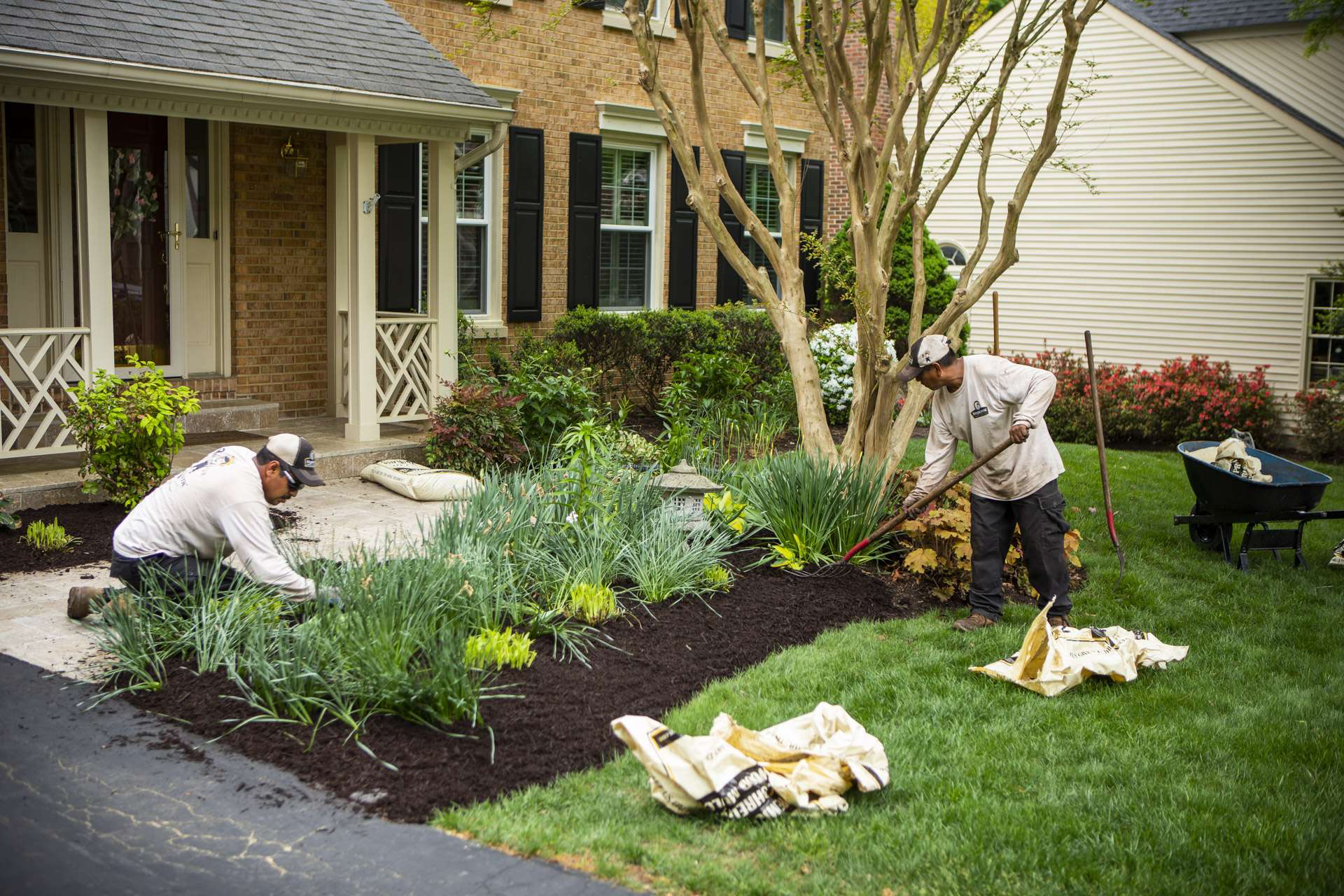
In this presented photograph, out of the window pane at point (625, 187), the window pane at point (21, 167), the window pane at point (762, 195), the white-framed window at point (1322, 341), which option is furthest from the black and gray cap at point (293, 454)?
the white-framed window at point (1322, 341)

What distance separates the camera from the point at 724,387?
1258cm

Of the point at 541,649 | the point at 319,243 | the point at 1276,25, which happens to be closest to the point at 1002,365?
the point at 541,649

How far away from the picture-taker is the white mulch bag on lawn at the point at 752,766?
4414 mm

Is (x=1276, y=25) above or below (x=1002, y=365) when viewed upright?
above

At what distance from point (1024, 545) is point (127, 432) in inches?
227

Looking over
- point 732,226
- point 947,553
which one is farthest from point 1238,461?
point 732,226

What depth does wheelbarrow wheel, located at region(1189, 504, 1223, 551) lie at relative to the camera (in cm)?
926

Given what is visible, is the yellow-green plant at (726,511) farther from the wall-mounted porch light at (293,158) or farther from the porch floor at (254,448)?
the wall-mounted porch light at (293,158)

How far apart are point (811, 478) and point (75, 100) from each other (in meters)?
5.77

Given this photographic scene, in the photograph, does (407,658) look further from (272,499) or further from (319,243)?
(319,243)

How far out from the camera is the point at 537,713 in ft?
17.3

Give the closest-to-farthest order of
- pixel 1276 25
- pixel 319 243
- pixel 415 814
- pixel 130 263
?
pixel 415 814, pixel 130 263, pixel 319 243, pixel 1276 25

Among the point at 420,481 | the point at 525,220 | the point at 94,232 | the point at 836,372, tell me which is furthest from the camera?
the point at 836,372

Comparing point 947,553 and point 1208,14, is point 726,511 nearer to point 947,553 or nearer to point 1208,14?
point 947,553
